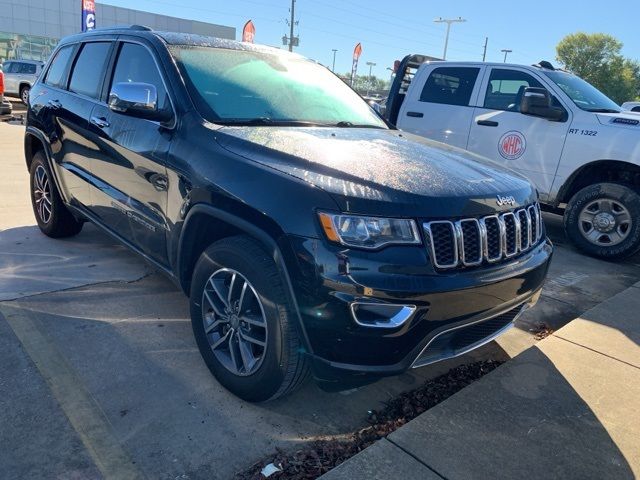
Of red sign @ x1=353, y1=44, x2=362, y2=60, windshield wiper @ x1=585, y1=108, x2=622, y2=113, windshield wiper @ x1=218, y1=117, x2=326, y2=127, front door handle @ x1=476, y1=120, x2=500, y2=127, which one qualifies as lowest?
windshield wiper @ x1=218, y1=117, x2=326, y2=127

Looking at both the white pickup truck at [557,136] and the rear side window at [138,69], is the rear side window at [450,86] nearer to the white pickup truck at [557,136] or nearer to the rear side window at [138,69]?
the white pickup truck at [557,136]

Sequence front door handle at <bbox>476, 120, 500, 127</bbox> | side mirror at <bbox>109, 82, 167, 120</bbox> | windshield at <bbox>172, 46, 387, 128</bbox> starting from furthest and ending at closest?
front door handle at <bbox>476, 120, 500, 127</bbox> < windshield at <bbox>172, 46, 387, 128</bbox> < side mirror at <bbox>109, 82, 167, 120</bbox>

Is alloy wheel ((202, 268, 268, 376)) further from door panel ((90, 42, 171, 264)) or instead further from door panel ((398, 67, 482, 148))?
door panel ((398, 67, 482, 148))

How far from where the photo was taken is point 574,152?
222 inches

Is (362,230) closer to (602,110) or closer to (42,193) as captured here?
(42,193)

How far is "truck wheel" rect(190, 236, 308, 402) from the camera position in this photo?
2334mm

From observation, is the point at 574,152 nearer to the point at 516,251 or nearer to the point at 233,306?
the point at 516,251

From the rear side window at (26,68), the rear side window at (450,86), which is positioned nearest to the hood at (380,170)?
the rear side window at (450,86)

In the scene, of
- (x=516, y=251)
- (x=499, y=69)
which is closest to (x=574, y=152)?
(x=499, y=69)

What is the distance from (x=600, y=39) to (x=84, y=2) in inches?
2788

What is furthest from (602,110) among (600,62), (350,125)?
(600,62)

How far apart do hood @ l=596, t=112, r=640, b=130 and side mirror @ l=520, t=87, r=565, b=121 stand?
0.40m

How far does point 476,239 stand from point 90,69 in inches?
133

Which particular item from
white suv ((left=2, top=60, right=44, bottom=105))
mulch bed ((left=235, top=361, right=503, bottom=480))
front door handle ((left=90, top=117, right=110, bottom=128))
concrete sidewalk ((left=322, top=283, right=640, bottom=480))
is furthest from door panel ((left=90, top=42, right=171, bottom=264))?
white suv ((left=2, top=60, right=44, bottom=105))
